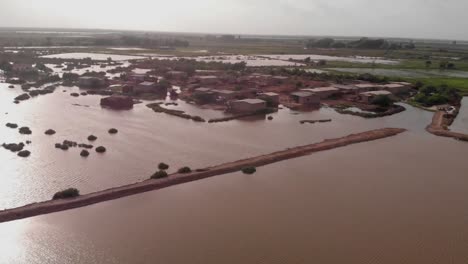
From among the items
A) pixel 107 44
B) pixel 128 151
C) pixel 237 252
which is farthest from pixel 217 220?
pixel 107 44

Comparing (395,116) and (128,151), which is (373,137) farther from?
(128,151)

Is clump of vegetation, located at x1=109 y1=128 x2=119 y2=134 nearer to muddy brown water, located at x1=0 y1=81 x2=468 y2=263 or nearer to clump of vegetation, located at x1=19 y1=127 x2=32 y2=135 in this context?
muddy brown water, located at x1=0 y1=81 x2=468 y2=263

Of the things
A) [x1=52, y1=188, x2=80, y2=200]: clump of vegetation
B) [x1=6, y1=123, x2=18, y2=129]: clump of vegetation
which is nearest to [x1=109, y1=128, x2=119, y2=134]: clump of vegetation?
[x1=6, y1=123, x2=18, y2=129]: clump of vegetation

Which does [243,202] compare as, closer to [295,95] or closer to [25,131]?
[25,131]

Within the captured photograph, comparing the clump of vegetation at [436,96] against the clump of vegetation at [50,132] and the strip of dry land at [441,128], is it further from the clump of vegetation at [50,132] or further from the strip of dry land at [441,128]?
the clump of vegetation at [50,132]

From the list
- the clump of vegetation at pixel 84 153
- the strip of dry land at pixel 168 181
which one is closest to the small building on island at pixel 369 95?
the strip of dry land at pixel 168 181

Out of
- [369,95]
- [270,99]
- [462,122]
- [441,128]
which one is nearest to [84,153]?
[270,99]
